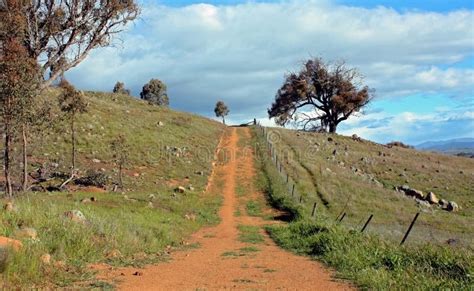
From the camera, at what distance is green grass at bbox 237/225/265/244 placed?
17.3 meters

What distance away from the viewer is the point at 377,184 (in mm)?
38188

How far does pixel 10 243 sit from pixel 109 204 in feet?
39.3

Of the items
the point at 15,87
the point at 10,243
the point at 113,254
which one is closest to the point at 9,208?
the point at 113,254

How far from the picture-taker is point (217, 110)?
108562 millimetres

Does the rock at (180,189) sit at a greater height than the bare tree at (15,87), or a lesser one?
lesser

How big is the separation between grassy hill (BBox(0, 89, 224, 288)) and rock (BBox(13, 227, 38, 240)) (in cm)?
4

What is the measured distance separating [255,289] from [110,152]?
27533mm

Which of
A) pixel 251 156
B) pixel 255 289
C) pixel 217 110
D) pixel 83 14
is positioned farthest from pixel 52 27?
pixel 217 110

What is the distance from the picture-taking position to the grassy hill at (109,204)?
9.37 metres

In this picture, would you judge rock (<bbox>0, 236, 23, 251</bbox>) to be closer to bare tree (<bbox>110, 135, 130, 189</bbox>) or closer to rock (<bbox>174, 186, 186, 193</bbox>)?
bare tree (<bbox>110, 135, 130, 189</bbox>)

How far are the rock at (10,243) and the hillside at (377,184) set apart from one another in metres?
11.2

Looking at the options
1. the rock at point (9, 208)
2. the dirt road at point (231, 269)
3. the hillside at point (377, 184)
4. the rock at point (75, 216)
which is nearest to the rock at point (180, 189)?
the hillside at point (377, 184)

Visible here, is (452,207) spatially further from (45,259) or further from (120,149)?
(45,259)

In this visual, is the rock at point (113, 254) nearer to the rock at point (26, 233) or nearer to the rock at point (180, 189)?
the rock at point (26, 233)
